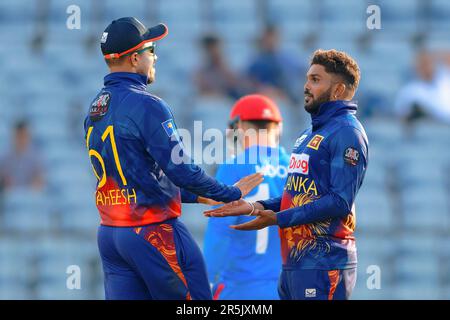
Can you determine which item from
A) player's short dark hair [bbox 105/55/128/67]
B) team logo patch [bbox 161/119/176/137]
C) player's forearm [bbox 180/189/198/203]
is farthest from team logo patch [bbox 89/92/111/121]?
player's forearm [bbox 180/189/198/203]

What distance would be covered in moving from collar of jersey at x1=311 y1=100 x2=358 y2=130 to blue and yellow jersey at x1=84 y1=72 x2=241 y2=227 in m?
0.77

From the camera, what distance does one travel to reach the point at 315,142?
5.98 m

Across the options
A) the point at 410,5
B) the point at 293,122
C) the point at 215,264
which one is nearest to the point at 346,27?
the point at 410,5

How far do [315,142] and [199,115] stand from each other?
610 cm

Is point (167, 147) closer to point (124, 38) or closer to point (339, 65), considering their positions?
point (124, 38)

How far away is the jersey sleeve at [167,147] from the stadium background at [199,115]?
4.44 meters

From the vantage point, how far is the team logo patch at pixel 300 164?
5.97m

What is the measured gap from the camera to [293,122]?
39.0ft

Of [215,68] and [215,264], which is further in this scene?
[215,68]

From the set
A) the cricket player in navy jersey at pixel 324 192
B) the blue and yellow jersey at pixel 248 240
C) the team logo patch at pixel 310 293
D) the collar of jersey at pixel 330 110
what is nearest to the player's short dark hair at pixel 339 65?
the cricket player in navy jersey at pixel 324 192

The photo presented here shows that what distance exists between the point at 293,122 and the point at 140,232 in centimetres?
622

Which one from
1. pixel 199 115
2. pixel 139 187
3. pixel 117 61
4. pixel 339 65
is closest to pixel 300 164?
pixel 339 65

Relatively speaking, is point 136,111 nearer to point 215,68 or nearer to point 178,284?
point 178,284

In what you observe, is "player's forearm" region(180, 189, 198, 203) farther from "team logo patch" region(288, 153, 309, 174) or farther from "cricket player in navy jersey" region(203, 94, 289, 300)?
"cricket player in navy jersey" region(203, 94, 289, 300)
